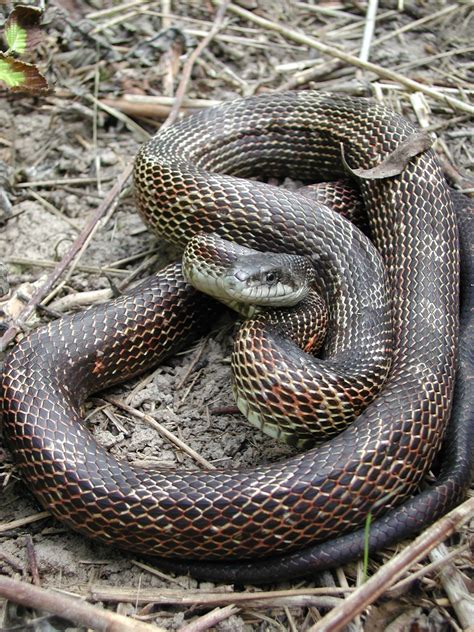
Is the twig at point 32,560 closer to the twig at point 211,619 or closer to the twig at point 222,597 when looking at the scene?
the twig at point 222,597

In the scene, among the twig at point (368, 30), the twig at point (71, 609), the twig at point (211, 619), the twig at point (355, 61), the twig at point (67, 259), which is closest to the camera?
the twig at point (71, 609)

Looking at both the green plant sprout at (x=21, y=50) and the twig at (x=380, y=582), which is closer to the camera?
the twig at (x=380, y=582)

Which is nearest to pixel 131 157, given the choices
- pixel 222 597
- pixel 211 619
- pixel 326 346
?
pixel 326 346

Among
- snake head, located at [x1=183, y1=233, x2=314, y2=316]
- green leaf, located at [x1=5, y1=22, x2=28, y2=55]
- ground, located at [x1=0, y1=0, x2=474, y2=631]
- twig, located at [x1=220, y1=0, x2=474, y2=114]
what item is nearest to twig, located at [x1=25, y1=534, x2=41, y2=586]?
ground, located at [x1=0, y1=0, x2=474, y2=631]

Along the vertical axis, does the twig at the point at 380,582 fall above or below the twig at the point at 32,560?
above

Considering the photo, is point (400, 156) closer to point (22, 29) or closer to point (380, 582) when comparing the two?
point (22, 29)

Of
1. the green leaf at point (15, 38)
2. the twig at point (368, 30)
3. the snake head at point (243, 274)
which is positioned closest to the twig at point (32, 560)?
the snake head at point (243, 274)

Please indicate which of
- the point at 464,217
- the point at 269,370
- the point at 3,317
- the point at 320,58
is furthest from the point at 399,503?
the point at 320,58

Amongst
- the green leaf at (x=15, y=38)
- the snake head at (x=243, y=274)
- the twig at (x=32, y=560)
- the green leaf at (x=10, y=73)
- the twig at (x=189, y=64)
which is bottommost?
the twig at (x=32, y=560)
